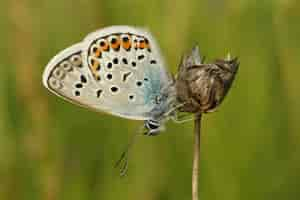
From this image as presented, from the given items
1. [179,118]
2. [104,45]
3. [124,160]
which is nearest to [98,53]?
[104,45]

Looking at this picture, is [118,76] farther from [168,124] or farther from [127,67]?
[168,124]

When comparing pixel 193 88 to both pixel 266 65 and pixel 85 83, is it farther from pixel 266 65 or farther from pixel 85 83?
pixel 266 65

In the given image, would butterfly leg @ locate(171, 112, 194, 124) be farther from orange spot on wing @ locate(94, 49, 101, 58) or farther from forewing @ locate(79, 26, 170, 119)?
orange spot on wing @ locate(94, 49, 101, 58)

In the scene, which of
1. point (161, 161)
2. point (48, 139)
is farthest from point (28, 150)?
point (161, 161)

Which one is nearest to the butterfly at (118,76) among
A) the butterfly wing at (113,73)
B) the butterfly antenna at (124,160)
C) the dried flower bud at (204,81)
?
the butterfly wing at (113,73)

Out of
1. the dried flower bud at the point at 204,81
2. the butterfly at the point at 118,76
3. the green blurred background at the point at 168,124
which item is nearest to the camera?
the dried flower bud at the point at 204,81

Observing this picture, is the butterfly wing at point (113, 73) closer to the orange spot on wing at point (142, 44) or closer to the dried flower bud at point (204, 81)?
the orange spot on wing at point (142, 44)
